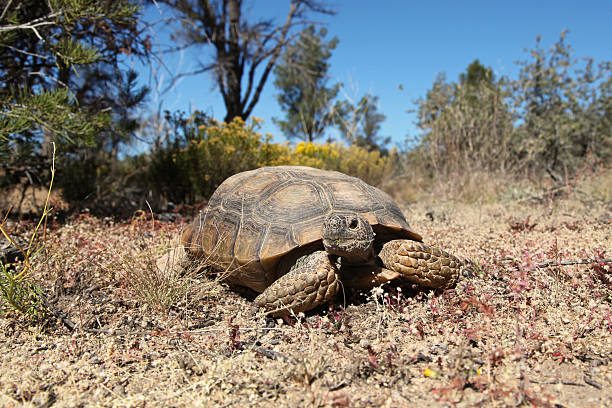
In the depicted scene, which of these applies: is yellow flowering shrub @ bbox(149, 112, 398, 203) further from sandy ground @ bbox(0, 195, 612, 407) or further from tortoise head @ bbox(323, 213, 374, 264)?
tortoise head @ bbox(323, 213, 374, 264)

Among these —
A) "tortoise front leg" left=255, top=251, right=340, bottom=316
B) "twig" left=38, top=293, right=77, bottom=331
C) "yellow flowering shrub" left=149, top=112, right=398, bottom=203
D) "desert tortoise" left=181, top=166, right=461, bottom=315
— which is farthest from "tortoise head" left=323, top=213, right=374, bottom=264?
"yellow flowering shrub" left=149, top=112, right=398, bottom=203

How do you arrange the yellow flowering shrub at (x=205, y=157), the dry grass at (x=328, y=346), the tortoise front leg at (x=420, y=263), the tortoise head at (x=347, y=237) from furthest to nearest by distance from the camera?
1. the yellow flowering shrub at (x=205, y=157)
2. the tortoise front leg at (x=420, y=263)
3. the tortoise head at (x=347, y=237)
4. the dry grass at (x=328, y=346)

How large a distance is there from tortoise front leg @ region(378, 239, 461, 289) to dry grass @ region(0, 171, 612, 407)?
11 cm

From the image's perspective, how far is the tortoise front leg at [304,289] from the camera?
211 centimetres

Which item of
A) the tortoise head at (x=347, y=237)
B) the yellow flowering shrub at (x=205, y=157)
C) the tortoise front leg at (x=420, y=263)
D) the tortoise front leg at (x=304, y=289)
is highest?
the yellow flowering shrub at (x=205, y=157)

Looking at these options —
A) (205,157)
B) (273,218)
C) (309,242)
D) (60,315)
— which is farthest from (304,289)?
(205,157)

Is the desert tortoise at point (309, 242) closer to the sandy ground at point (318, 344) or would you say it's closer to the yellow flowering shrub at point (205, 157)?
the sandy ground at point (318, 344)

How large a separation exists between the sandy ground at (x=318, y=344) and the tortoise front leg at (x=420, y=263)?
11 cm

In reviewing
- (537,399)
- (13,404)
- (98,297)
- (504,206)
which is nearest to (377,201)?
(537,399)

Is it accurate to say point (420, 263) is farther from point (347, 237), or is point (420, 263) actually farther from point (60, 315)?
point (60, 315)

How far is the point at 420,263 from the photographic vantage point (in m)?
2.34

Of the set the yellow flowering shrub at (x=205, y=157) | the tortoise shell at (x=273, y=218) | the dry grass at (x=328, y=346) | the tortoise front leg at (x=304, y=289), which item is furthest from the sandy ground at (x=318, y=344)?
the yellow flowering shrub at (x=205, y=157)

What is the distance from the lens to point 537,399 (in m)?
1.42

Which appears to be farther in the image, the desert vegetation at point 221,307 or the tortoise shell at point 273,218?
the tortoise shell at point 273,218
